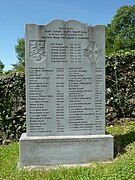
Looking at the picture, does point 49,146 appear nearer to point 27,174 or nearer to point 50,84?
point 27,174

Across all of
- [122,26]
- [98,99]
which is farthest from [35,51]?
[122,26]

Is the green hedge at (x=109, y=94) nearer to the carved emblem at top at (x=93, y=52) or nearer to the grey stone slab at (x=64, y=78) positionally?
the grey stone slab at (x=64, y=78)

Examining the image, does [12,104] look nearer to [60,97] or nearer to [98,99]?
[60,97]

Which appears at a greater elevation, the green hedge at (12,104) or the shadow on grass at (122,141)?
the green hedge at (12,104)

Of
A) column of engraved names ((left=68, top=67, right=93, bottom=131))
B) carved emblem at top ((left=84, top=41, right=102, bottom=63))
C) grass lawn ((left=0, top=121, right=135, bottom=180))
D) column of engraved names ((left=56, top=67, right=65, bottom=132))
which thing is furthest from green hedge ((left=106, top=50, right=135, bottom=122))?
column of engraved names ((left=56, top=67, right=65, bottom=132))

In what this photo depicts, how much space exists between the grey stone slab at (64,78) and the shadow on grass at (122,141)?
515mm

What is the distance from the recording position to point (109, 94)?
766 centimetres

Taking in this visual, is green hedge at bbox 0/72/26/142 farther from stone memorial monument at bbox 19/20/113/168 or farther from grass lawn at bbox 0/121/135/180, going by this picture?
stone memorial monument at bbox 19/20/113/168

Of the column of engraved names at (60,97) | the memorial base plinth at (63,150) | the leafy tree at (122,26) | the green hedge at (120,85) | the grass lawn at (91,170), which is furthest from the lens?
the leafy tree at (122,26)

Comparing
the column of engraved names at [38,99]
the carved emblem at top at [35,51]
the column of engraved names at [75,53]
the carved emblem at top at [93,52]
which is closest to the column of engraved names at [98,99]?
the carved emblem at top at [93,52]

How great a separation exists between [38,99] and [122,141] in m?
1.99

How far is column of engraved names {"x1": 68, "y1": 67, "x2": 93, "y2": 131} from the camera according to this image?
4.84 metres

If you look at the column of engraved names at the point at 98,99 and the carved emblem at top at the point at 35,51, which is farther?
the column of engraved names at the point at 98,99

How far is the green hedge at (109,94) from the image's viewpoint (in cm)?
734
